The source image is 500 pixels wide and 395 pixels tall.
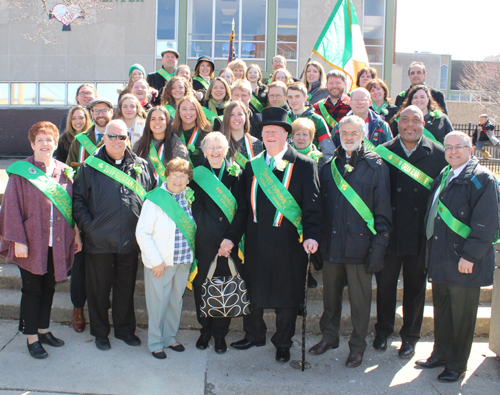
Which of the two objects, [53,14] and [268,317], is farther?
[53,14]

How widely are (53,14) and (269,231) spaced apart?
14527 millimetres

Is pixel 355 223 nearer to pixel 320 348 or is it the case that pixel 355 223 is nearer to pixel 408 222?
pixel 408 222

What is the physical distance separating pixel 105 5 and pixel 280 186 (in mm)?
14370

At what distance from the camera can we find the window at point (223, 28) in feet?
54.8

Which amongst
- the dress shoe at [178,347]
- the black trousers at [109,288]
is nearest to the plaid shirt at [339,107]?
the black trousers at [109,288]

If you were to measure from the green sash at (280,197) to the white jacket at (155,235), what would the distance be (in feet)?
2.89

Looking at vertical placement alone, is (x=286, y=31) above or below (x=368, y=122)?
above

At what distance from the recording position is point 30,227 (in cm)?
389

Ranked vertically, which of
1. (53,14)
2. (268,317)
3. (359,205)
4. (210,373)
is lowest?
(210,373)

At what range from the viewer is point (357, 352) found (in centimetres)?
404

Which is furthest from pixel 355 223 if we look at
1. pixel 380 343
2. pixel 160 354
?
pixel 160 354

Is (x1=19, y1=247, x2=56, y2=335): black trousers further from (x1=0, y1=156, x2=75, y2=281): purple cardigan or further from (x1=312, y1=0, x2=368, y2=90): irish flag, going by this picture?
(x1=312, y1=0, x2=368, y2=90): irish flag

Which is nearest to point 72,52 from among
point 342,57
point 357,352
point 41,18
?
point 41,18

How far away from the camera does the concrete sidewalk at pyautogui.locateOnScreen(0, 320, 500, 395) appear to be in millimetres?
3621
